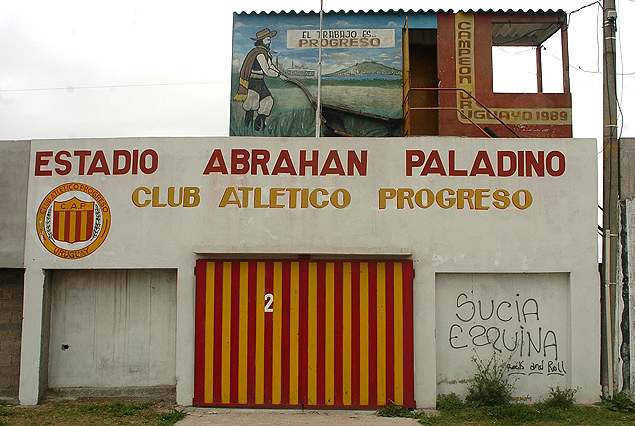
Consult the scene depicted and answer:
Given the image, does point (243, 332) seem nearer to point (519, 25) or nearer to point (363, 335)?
point (363, 335)

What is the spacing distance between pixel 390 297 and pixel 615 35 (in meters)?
5.81

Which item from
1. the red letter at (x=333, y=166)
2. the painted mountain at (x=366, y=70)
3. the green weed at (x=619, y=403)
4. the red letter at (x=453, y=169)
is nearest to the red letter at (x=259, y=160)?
the red letter at (x=333, y=166)

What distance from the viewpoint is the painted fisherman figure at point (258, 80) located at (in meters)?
13.3

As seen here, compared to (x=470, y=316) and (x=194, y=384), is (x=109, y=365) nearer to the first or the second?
(x=194, y=384)

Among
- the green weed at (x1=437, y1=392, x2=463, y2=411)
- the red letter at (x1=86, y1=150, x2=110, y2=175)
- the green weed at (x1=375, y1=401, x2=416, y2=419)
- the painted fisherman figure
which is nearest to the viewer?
the green weed at (x1=375, y1=401, x2=416, y2=419)

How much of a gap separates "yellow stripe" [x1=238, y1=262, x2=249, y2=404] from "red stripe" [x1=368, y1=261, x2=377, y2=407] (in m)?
1.90

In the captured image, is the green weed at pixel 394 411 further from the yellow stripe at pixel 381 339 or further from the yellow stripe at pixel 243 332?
the yellow stripe at pixel 243 332

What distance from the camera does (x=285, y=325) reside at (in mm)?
8820

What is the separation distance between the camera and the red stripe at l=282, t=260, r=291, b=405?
28.7 ft

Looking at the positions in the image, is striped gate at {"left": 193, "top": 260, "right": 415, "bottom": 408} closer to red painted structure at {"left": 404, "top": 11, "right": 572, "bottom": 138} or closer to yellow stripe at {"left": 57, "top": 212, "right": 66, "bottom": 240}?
yellow stripe at {"left": 57, "top": 212, "right": 66, "bottom": 240}

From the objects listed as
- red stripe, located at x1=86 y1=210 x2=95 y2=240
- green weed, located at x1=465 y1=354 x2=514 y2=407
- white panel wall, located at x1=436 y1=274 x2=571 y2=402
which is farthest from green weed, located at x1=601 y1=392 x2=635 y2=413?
red stripe, located at x1=86 y1=210 x2=95 y2=240

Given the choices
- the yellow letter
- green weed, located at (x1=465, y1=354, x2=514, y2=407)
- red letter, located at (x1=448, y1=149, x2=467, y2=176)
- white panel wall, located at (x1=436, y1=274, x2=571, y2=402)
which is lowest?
green weed, located at (x1=465, y1=354, x2=514, y2=407)

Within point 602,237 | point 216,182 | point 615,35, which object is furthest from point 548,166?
point 216,182

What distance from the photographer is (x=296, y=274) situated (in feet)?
29.2
